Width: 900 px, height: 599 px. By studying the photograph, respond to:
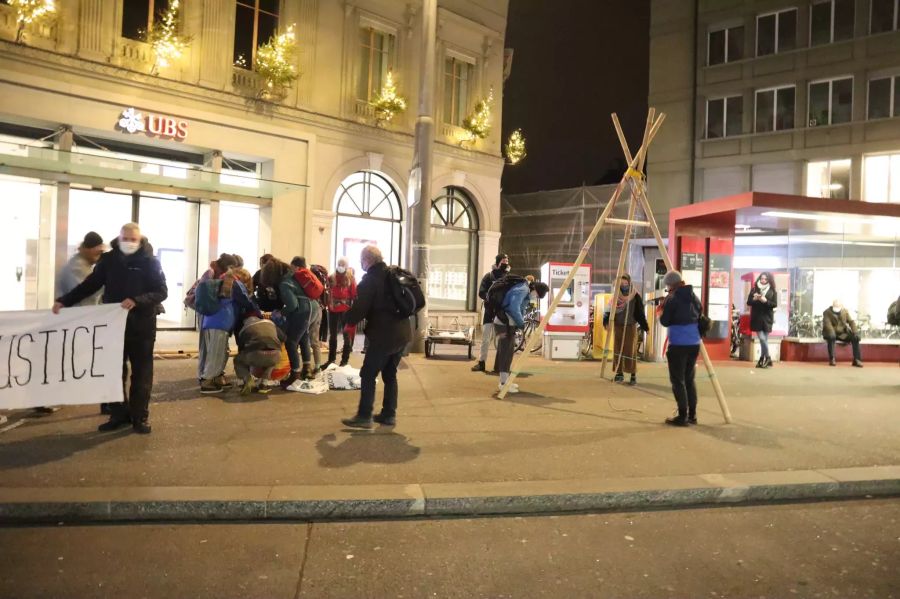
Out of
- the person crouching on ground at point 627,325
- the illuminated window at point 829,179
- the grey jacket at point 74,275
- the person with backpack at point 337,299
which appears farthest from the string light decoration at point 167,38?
the illuminated window at point 829,179

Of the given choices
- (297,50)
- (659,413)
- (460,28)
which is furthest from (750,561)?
(460,28)

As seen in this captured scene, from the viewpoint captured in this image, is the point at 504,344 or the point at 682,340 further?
the point at 504,344

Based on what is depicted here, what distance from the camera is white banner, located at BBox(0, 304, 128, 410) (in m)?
6.39

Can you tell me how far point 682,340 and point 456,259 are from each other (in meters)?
12.4

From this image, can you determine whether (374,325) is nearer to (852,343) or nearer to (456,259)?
(852,343)

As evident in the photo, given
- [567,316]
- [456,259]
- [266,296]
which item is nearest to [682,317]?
[266,296]

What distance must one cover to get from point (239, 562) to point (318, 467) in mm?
1651

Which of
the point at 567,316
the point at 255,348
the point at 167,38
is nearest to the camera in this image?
the point at 255,348

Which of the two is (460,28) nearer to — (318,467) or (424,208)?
(424,208)

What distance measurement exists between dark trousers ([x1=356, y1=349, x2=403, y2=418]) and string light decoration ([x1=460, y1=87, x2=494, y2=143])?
13.1m

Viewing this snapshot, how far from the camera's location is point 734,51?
91.7 feet

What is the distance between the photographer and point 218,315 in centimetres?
872

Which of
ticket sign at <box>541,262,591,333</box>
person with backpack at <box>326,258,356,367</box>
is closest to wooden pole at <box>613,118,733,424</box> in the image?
ticket sign at <box>541,262,591,333</box>

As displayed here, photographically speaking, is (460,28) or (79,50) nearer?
(79,50)
